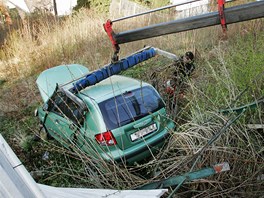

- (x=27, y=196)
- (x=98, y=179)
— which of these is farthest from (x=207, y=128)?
(x=27, y=196)

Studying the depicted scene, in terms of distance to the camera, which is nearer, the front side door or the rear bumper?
the rear bumper

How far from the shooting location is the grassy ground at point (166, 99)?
9.72 ft

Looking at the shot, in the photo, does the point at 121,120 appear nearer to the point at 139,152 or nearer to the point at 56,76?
the point at 139,152

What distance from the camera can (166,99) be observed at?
489 cm

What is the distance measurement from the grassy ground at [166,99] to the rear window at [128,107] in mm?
382

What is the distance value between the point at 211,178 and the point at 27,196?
6.98ft

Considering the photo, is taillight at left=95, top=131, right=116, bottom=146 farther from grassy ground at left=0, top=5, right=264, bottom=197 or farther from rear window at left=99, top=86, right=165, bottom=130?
grassy ground at left=0, top=5, right=264, bottom=197

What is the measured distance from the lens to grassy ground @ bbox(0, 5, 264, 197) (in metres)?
2.96

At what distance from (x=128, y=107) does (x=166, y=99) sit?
3.21 ft

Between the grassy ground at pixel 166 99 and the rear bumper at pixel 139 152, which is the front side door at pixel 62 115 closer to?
the grassy ground at pixel 166 99

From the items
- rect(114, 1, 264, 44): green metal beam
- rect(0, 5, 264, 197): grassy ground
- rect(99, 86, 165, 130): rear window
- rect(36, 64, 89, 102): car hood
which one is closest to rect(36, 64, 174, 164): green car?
rect(99, 86, 165, 130): rear window

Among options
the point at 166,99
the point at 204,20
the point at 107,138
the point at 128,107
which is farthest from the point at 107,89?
the point at 204,20

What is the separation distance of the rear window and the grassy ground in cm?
38

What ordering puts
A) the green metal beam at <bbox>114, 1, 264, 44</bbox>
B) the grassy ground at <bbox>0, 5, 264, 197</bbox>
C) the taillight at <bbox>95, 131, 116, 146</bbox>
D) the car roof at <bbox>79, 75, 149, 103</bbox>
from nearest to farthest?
the green metal beam at <bbox>114, 1, 264, 44</bbox>, the grassy ground at <bbox>0, 5, 264, 197</bbox>, the taillight at <bbox>95, 131, 116, 146</bbox>, the car roof at <bbox>79, 75, 149, 103</bbox>
